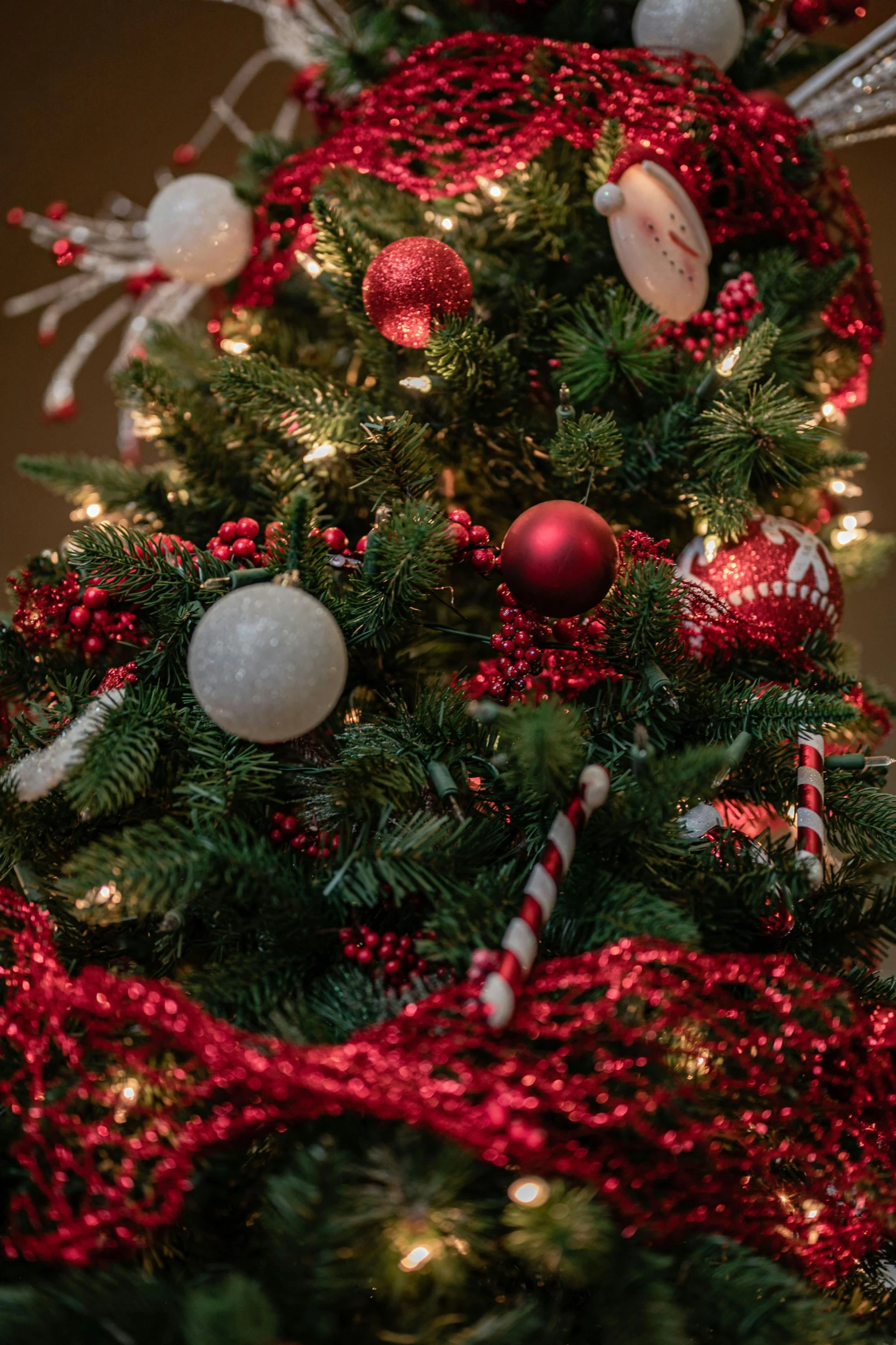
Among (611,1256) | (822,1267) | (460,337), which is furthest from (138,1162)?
(460,337)

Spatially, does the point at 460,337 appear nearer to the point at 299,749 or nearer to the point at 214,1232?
the point at 299,749

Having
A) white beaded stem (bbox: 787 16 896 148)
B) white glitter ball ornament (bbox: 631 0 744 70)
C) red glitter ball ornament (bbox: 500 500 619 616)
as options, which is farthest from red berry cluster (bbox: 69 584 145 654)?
white beaded stem (bbox: 787 16 896 148)

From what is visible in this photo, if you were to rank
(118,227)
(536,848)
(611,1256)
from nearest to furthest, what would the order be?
(611,1256) < (536,848) < (118,227)

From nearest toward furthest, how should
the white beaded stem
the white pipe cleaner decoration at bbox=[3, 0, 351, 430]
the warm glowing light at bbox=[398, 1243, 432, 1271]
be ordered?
the warm glowing light at bbox=[398, 1243, 432, 1271]
the white beaded stem
the white pipe cleaner decoration at bbox=[3, 0, 351, 430]

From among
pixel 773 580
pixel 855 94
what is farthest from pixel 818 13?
pixel 773 580

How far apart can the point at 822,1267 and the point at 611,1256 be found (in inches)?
4.9

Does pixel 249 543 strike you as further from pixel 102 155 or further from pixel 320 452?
pixel 102 155

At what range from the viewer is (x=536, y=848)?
16.4 inches

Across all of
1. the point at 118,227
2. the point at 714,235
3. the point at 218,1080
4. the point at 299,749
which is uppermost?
the point at 118,227

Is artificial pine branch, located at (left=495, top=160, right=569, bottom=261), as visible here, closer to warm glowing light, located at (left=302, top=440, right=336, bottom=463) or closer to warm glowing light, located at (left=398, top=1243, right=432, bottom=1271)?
warm glowing light, located at (left=302, top=440, right=336, bottom=463)

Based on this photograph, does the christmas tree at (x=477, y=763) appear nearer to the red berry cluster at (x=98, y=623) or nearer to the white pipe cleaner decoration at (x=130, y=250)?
the red berry cluster at (x=98, y=623)

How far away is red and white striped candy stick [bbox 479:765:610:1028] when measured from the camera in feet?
1.06

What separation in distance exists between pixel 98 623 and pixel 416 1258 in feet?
1.18

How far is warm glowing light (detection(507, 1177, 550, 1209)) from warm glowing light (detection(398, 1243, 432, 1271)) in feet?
0.11
